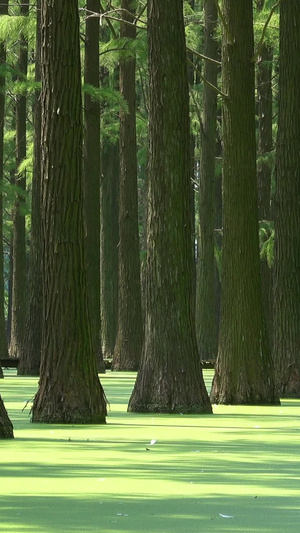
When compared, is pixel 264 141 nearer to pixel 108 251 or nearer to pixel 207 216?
pixel 207 216

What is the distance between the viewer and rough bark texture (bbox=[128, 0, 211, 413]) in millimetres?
15008

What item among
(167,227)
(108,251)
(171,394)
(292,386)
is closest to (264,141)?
(108,251)

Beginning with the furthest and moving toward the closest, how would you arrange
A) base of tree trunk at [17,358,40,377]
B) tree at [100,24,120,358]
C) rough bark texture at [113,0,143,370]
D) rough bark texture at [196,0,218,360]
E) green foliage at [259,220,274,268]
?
tree at [100,24,120,358] < rough bark texture at [196,0,218,360] < green foliage at [259,220,274,268] < rough bark texture at [113,0,143,370] < base of tree trunk at [17,358,40,377]

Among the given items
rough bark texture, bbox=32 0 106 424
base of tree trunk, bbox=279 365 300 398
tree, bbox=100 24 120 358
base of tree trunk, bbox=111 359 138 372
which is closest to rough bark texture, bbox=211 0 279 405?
base of tree trunk, bbox=279 365 300 398

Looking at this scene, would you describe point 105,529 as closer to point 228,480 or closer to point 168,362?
point 228,480

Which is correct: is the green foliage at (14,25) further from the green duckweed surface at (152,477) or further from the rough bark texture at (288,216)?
the green duckweed surface at (152,477)

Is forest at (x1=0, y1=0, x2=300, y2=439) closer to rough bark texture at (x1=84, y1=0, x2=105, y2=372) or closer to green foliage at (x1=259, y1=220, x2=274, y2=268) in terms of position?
rough bark texture at (x1=84, y1=0, x2=105, y2=372)

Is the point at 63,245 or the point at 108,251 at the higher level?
the point at 108,251

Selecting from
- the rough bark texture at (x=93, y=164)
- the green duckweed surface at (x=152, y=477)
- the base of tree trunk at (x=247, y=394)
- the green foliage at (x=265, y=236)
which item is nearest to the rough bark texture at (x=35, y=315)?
the rough bark texture at (x=93, y=164)

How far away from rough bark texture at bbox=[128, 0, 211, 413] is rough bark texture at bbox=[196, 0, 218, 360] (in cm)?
1747

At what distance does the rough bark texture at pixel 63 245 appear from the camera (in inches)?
530

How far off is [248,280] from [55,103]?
4.53 metres

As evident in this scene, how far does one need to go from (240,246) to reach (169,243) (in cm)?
244

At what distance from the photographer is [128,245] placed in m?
31.8
